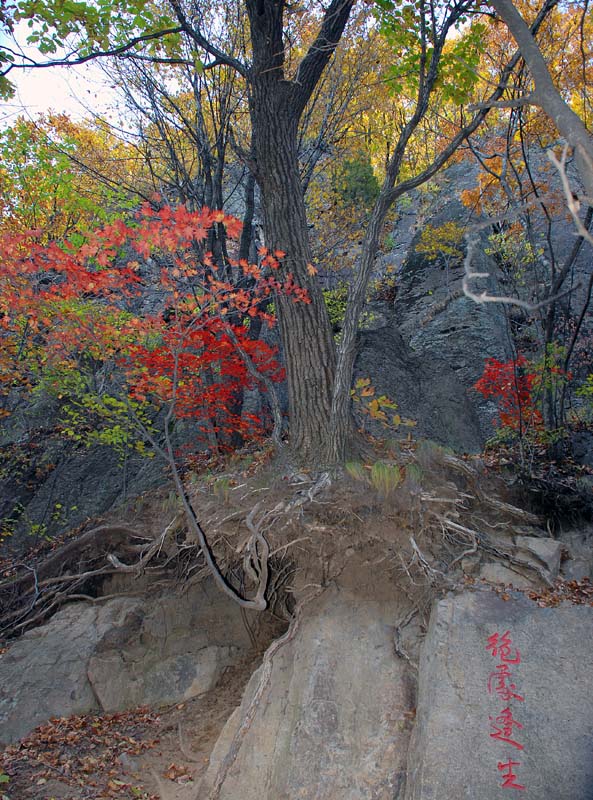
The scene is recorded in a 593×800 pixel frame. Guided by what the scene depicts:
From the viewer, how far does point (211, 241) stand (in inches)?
364

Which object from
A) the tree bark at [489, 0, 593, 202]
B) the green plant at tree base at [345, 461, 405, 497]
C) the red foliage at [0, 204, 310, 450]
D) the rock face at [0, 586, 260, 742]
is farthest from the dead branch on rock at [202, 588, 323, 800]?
the tree bark at [489, 0, 593, 202]

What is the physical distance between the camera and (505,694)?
159 inches

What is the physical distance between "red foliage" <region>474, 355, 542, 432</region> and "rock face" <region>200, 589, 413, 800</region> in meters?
4.57

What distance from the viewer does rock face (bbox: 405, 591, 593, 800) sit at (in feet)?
11.4

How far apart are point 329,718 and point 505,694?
1666mm

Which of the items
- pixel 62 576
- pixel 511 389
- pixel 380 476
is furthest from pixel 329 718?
pixel 511 389

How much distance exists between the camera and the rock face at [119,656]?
6.46 metres

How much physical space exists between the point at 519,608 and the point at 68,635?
5.91 metres

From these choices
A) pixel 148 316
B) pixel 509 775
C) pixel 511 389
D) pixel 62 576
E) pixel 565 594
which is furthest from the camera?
pixel 511 389

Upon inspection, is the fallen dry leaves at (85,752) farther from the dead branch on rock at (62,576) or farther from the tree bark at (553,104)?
the tree bark at (553,104)

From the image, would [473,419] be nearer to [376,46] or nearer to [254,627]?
[254,627]

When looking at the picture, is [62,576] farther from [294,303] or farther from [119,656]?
[294,303]

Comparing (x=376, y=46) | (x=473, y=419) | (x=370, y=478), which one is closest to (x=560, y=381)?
(x=473, y=419)

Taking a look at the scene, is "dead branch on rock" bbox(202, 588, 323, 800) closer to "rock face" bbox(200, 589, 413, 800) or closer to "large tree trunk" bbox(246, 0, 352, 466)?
"rock face" bbox(200, 589, 413, 800)
